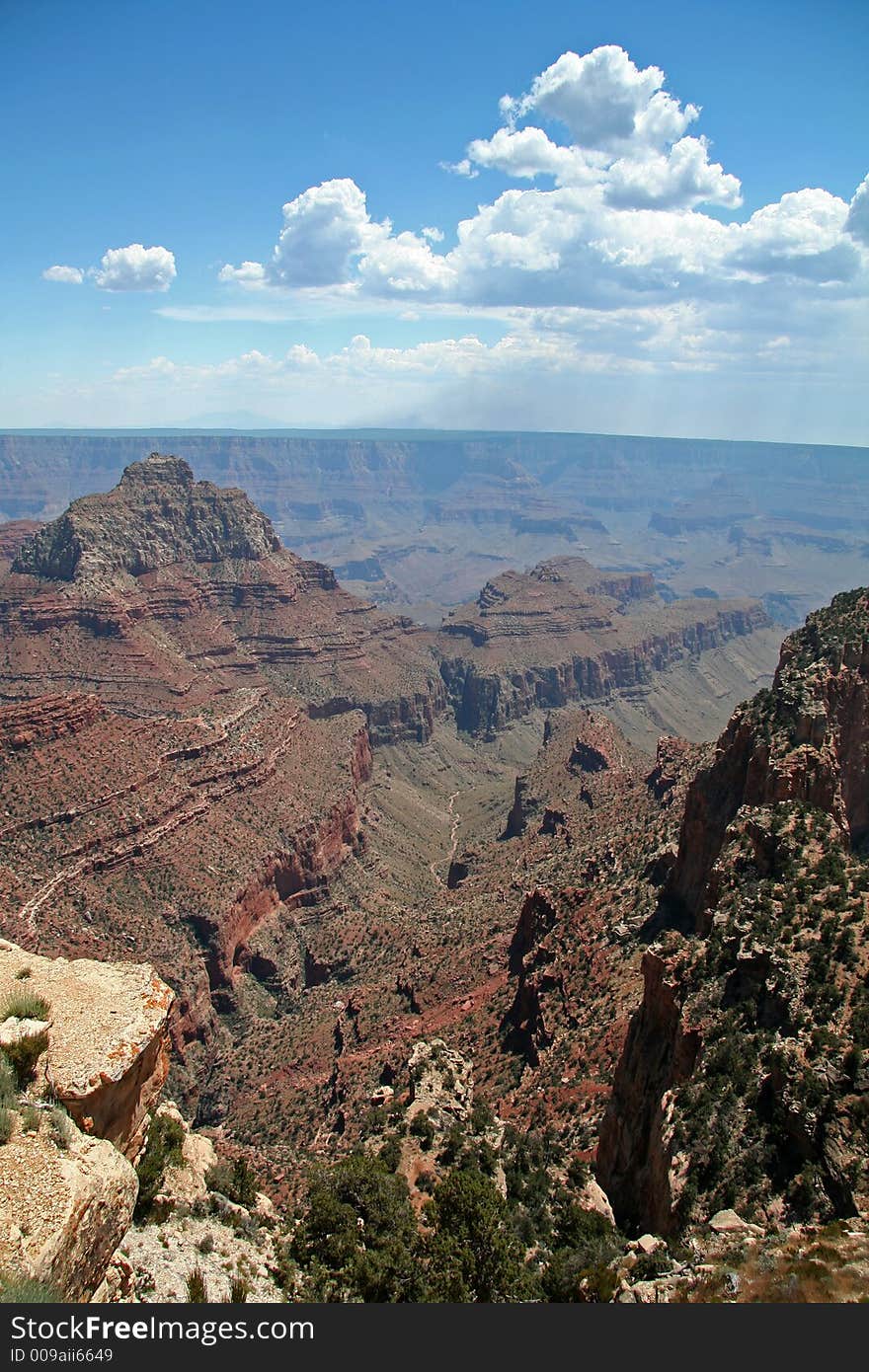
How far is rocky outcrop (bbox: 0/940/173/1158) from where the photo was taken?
56.5ft

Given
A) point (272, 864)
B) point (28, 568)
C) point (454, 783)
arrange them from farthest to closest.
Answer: point (454, 783)
point (28, 568)
point (272, 864)

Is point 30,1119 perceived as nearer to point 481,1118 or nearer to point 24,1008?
point 24,1008

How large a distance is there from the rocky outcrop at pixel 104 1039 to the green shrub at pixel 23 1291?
433 cm

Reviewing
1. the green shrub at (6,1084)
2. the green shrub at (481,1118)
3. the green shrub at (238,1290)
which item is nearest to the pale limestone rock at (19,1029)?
→ the green shrub at (6,1084)

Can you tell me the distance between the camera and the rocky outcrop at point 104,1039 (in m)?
17.2

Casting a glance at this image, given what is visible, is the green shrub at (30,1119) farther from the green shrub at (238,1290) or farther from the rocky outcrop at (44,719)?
the rocky outcrop at (44,719)

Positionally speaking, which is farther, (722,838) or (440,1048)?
(440,1048)

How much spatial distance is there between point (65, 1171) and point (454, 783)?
5257 inches

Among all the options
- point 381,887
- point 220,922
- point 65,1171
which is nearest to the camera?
point 65,1171

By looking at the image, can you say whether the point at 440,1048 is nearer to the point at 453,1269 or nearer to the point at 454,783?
the point at 453,1269

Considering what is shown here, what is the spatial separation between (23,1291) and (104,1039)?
6.53 metres

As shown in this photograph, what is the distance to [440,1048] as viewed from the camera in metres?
41.1

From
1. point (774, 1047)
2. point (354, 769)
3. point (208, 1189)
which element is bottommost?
point (354, 769)

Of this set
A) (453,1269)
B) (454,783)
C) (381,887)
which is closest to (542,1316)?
(453,1269)
